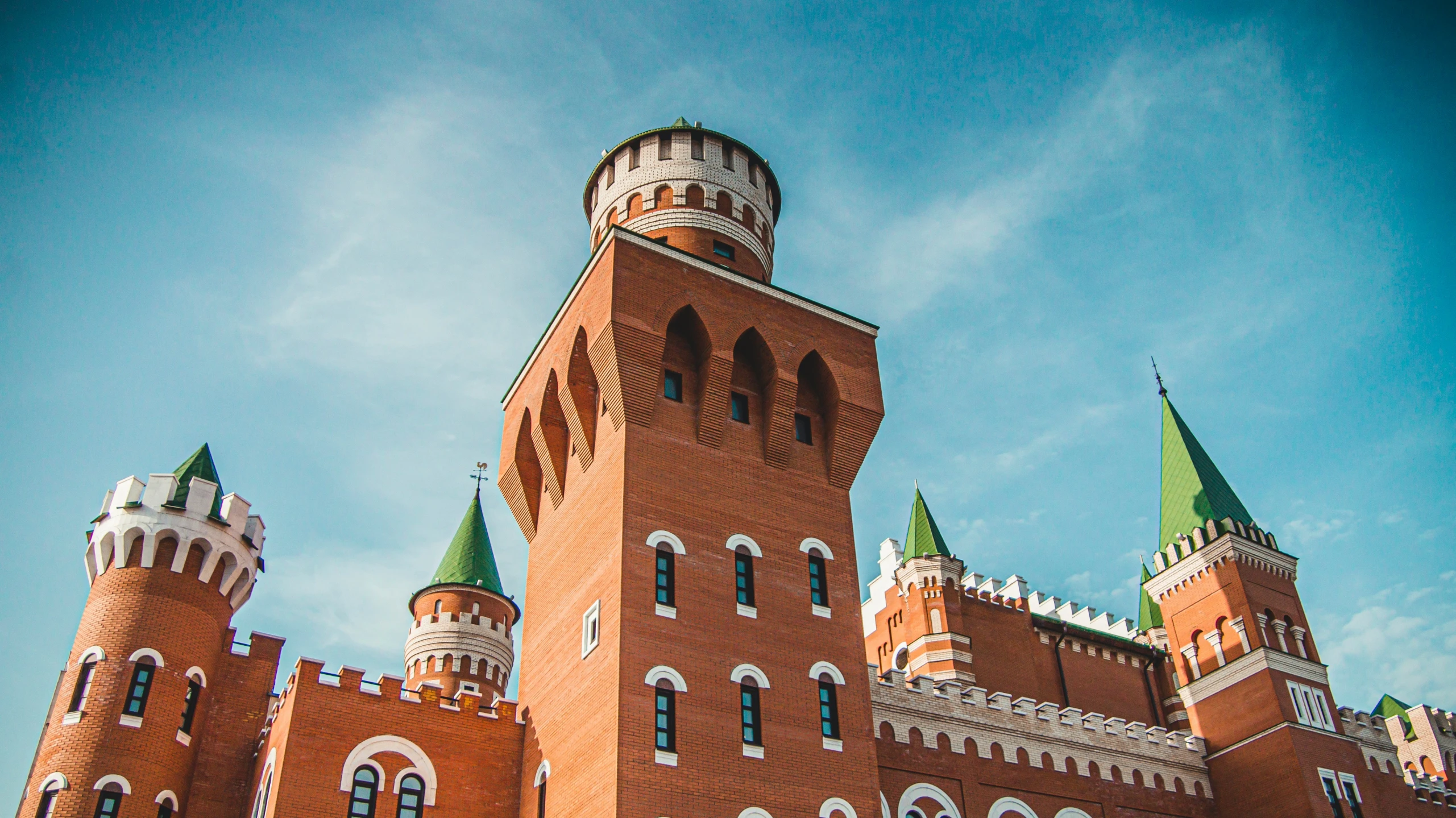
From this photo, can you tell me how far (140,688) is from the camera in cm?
2680

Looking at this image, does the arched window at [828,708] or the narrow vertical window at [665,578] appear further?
the arched window at [828,708]

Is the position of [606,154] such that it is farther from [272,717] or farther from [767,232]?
[272,717]

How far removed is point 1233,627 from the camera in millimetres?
37094

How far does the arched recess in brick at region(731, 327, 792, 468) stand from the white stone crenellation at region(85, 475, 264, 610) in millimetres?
13438

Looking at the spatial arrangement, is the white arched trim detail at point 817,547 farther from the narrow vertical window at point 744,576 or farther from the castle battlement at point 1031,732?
the castle battlement at point 1031,732

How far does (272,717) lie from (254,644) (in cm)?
277

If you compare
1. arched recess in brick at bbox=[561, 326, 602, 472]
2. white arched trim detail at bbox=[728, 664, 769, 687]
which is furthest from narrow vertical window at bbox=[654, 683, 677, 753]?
arched recess in brick at bbox=[561, 326, 602, 472]

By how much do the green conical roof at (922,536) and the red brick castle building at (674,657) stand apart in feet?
32.9

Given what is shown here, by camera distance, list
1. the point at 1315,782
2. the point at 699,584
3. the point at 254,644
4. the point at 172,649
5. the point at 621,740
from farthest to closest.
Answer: the point at 1315,782 → the point at 254,644 → the point at 172,649 → the point at 699,584 → the point at 621,740

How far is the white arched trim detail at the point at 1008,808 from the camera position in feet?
98.1

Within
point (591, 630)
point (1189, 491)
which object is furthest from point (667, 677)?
point (1189, 491)

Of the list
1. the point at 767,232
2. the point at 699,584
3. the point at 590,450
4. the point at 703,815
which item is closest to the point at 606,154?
the point at 767,232

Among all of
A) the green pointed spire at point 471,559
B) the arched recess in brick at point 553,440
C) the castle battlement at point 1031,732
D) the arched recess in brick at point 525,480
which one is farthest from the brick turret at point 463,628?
the castle battlement at point 1031,732

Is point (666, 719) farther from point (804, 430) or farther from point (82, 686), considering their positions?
point (82, 686)
